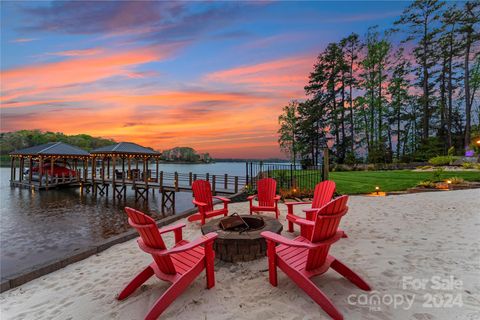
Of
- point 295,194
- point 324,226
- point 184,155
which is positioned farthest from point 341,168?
point 184,155

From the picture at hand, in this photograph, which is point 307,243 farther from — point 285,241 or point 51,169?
point 51,169

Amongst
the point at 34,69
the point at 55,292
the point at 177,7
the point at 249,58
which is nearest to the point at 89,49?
the point at 34,69

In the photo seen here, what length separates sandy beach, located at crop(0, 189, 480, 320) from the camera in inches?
81.7

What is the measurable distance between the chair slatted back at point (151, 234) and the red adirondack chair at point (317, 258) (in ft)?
3.68

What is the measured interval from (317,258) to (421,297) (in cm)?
111

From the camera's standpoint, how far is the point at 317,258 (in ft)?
7.41

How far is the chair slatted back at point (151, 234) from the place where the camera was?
222 centimetres

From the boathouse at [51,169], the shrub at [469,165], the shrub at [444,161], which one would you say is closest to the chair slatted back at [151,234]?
the shrub at [469,165]

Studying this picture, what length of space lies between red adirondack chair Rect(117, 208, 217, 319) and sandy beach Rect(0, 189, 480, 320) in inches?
7.1

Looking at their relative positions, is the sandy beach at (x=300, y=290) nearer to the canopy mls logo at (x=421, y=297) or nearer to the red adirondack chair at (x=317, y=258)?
the canopy mls logo at (x=421, y=297)

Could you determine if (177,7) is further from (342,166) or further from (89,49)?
(342,166)

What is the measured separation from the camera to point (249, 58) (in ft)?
35.7

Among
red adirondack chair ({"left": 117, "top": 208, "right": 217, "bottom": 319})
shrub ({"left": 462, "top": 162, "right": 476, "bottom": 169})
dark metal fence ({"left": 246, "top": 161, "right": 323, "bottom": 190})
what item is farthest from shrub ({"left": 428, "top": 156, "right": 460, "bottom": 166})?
red adirondack chair ({"left": 117, "top": 208, "right": 217, "bottom": 319})

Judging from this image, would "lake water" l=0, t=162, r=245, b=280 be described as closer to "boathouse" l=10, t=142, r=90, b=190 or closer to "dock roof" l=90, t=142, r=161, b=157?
"dock roof" l=90, t=142, r=161, b=157
